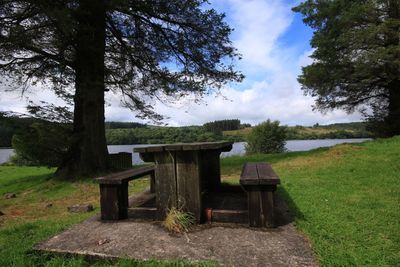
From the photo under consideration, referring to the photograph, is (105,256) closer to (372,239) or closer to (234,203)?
(234,203)

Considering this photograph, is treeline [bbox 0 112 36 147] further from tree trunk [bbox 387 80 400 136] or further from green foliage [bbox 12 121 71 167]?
tree trunk [bbox 387 80 400 136]

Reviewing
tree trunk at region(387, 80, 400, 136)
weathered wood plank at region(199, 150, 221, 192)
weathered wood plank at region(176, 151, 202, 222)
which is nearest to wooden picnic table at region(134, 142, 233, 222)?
weathered wood plank at region(176, 151, 202, 222)

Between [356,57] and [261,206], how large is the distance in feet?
49.8

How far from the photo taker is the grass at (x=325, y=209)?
2.98 m

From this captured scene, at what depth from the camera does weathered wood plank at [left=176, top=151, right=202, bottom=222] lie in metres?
3.76

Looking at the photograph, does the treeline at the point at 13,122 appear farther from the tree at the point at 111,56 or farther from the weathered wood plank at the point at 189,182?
the weathered wood plank at the point at 189,182

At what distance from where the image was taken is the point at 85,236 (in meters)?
3.47

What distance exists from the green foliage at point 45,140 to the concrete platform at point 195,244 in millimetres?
7201

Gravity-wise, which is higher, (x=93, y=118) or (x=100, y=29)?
(x=100, y=29)

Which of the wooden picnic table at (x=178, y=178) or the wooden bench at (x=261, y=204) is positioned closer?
the wooden bench at (x=261, y=204)

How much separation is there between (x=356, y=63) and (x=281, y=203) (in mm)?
13331

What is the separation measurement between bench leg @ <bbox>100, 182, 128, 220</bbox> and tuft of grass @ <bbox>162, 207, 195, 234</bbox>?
27.8 inches

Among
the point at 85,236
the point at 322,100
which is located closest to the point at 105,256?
the point at 85,236

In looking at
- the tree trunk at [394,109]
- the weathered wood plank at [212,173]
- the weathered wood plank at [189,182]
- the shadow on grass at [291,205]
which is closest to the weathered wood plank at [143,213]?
the weathered wood plank at [189,182]
